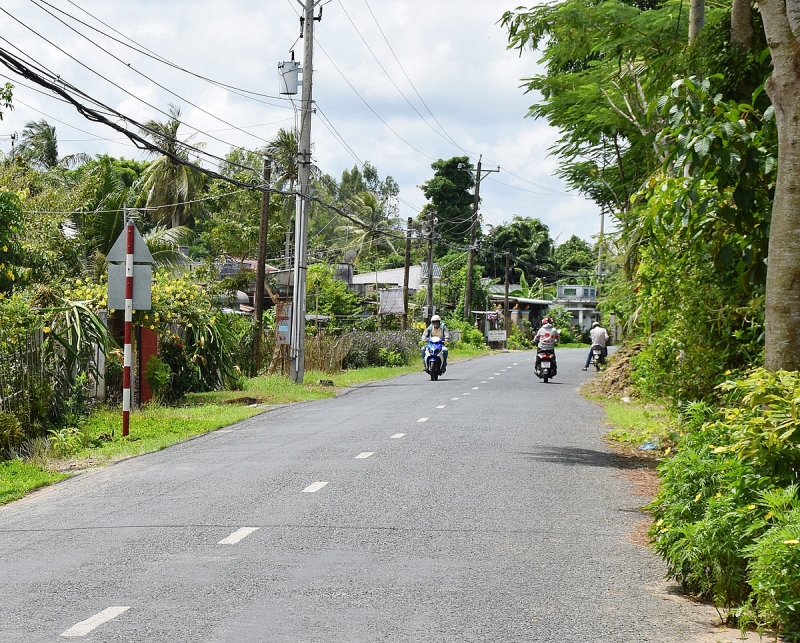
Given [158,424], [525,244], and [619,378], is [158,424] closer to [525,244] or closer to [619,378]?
[619,378]

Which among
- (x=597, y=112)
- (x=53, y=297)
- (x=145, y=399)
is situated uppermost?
(x=597, y=112)

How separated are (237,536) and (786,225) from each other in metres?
4.81

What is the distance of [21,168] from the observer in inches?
1283

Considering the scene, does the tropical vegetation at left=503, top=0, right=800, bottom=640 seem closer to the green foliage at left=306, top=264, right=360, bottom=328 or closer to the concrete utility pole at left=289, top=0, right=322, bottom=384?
the concrete utility pole at left=289, top=0, right=322, bottom=384

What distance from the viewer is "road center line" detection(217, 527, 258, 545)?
7.69m

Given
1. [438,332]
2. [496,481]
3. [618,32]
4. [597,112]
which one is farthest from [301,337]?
[496,481]

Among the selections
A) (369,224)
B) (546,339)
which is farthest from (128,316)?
(369,224)

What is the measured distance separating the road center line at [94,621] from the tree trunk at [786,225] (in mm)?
4980

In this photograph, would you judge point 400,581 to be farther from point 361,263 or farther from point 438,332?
point 361,263

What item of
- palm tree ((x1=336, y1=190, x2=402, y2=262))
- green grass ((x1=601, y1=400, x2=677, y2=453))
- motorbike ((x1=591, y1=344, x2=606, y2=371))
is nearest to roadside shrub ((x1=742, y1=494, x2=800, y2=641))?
green grass ((x1=601, y1=400, x2=677, y2=453))

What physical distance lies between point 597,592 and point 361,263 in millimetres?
70555

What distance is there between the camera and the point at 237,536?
25.9 ft

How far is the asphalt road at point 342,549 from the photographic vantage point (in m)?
5.63

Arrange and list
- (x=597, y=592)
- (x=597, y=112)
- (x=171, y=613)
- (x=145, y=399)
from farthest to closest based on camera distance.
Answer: (x=145, y=399)
(x=597, y=112)
(x=597, y=592)
(x=171, y=613)
